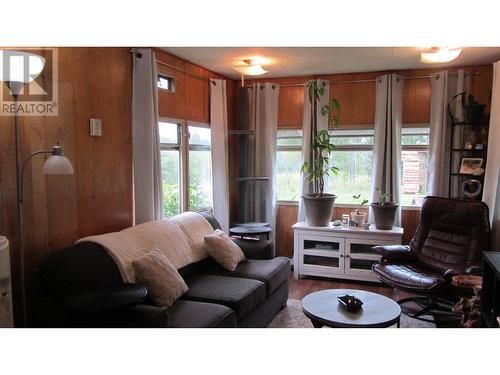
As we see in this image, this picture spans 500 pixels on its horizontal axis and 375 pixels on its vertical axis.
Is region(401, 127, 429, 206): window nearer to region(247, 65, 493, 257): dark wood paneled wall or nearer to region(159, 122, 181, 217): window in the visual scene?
region(247, 65, 493, 257): dark wood paneled wall

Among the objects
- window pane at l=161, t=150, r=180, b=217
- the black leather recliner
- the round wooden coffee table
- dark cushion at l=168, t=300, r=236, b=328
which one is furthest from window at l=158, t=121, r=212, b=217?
the black leather recliner

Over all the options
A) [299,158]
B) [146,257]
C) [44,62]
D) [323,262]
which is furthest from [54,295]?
[299,158]

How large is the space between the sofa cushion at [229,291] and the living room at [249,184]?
18 mm

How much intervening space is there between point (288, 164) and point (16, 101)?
3.57 m

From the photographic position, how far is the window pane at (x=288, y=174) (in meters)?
5.34

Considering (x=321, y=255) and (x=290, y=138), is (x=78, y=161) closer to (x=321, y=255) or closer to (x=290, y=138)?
(x=321, y=255)

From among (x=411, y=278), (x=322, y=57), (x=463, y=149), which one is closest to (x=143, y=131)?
(x=322, y=57)

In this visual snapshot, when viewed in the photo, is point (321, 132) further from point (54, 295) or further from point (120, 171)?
point (54, 295)

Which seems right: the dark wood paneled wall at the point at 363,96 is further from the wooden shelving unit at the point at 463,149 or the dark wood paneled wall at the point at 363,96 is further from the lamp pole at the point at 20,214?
the lamp pole at the point at 20,214

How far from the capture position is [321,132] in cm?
473

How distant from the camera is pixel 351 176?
5090 mm

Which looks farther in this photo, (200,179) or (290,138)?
(290,138)
